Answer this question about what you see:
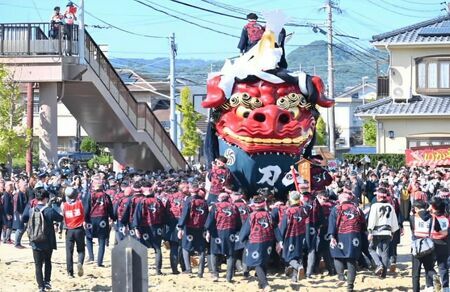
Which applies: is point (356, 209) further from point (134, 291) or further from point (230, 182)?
point (134, 291)

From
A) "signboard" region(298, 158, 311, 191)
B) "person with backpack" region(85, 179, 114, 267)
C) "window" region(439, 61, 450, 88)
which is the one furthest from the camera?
"window" region(439, 61, 450, 88)

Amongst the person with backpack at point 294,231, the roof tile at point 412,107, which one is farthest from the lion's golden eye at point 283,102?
the roof tile at point 412,107

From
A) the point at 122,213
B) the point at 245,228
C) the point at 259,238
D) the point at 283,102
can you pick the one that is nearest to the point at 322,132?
the point at 283,102

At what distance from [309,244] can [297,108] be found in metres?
3.19

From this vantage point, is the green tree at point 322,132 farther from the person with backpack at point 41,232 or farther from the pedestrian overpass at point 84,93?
the person with backpack at point 41,232

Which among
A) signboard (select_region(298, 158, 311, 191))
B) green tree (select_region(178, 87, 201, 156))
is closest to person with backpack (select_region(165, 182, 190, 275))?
signboard (select_region(298, 158, 311, 191))

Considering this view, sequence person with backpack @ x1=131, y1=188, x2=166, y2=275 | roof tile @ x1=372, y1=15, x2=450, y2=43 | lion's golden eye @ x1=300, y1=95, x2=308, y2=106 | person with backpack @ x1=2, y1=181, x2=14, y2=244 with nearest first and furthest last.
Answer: person with backpack @ x1=131, y1=188, x2=166, y2=275, lion's golden eye @ x1=300, y1=95, x2=308, y2=106, person with backpack @ x1=2, y1=181, x2=14, y2=244, roof tile @ x1=372, y1=15, x2=450, y2=43

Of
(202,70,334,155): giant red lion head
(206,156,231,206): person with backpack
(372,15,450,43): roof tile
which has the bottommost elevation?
(206,156,231,206): person with backpack

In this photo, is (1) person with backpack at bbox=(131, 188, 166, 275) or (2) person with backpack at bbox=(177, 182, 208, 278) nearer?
(2) person with backpack at bbox=(177, 182, 208, 278)

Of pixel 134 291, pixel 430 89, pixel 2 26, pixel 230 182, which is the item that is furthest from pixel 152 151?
pixel 134 291

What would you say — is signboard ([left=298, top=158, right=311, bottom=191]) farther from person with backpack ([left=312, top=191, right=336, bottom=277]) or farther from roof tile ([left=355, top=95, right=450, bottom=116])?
roof tile ([left=355, top=95, right=450, bottom=116])

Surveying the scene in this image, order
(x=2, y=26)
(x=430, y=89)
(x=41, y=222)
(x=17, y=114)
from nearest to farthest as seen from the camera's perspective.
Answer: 1. (x=41, y=222)
2. (x=2, y=26)
3. (x=17, y=114)
4. (x=430, y=89)

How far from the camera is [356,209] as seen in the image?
61.0ft

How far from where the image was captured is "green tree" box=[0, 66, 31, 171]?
34.9 metres
